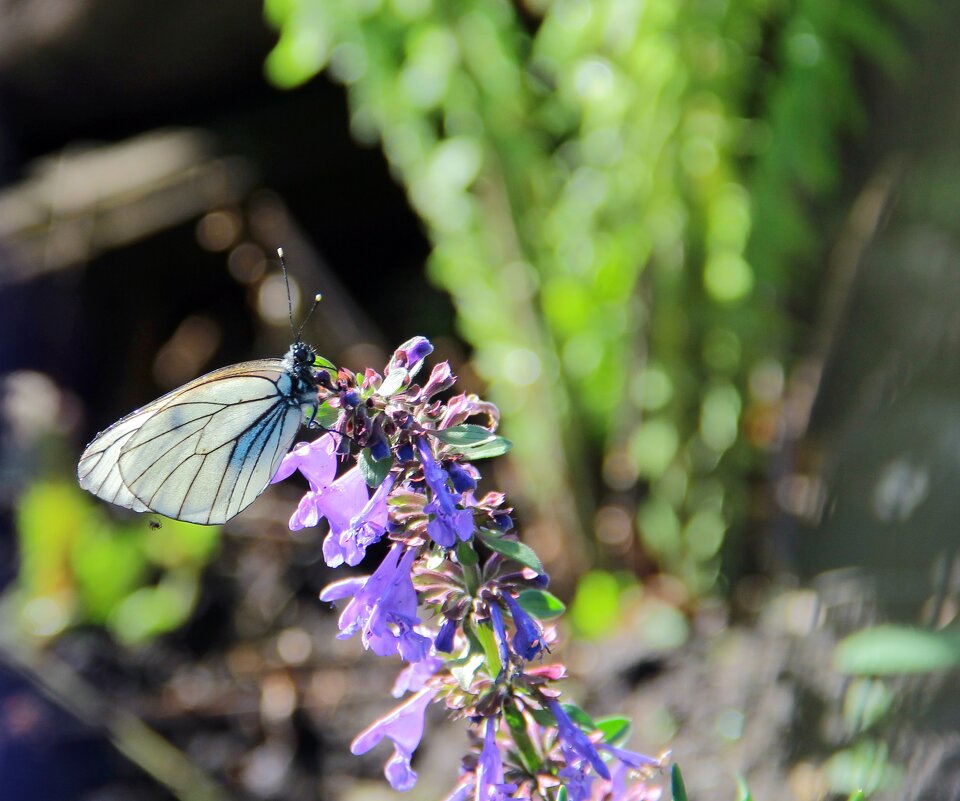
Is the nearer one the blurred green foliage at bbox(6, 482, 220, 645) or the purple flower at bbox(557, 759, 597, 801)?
the purple flower at bbox(557, 759, 597, 801)

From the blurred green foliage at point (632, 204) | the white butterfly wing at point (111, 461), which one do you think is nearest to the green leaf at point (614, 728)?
the white butterfly wing at point (111, 461)

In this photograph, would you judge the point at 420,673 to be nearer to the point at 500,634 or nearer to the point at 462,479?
the point at 500,634

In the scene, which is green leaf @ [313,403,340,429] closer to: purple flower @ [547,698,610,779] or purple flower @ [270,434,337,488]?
purple flower @ [270,434,337,488]

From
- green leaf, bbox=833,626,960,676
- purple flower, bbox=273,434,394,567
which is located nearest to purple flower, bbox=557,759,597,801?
purple flower, bbox=273,434,394,567

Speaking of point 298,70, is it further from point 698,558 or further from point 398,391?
point 398,391

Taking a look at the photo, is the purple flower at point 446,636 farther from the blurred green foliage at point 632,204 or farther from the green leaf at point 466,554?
the blurred green foliage at point 632,204

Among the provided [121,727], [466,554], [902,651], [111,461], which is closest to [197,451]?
[111,461]

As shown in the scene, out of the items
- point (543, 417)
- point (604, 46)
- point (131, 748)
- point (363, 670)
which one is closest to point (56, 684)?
point (131, 748)
